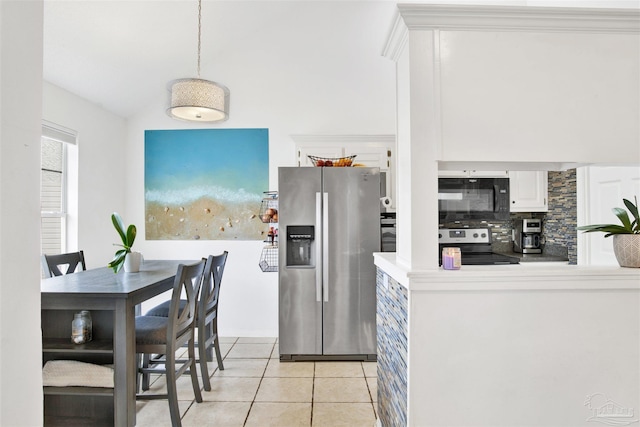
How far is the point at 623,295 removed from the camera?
4.58 ft

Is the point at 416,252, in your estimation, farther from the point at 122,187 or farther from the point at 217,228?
the point at 122,187

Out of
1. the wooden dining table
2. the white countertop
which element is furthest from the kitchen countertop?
the wooden dining table

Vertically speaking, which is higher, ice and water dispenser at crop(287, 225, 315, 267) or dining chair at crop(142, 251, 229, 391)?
ice and water dispenser at crop(287, 225, 315, 267)

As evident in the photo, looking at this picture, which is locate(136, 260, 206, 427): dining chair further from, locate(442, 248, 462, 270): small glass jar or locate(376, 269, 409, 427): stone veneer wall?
locate(442, 248, 462, 270): small glass jar

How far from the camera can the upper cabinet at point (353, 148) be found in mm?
3869

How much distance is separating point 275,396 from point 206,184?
2357 millimetres

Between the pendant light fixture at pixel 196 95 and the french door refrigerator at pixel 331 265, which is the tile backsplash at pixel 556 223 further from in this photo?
the pendant light fixture at pixel 196 95

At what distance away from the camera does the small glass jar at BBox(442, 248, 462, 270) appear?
1426 millimetres

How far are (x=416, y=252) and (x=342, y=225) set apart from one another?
1876 millimetres

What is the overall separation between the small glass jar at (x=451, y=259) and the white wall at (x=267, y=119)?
2.70 metres

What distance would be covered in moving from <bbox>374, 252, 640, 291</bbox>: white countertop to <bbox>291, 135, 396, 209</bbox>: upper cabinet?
2.52 metres

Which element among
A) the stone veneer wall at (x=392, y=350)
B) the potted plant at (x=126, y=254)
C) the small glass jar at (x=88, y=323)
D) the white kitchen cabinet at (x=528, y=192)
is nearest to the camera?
the stone veneer wall at (x=392, y=350)

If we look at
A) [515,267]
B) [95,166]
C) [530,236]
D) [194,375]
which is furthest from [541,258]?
[95,166]

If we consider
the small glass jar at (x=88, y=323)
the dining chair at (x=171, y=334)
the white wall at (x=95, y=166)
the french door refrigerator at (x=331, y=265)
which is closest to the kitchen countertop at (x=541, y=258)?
the french door refrigerator at (x=331, y=265)
